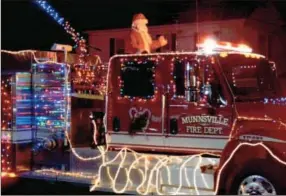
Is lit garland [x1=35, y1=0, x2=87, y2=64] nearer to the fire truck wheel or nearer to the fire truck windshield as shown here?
the fire truck windshield

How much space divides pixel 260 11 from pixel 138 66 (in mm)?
20332

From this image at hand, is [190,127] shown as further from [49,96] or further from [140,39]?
[49,96]

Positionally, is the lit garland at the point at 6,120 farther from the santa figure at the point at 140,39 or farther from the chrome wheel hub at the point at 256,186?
the chrome wheel hub at the point at 256,186

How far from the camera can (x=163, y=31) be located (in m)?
25.1

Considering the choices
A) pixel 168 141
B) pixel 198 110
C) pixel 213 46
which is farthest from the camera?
pixel 168 141

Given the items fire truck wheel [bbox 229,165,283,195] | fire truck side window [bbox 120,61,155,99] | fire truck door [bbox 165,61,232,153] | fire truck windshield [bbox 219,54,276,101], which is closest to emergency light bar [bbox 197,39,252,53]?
fire truck windshield [bbox 219,54,276,101]

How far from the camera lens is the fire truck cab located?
6.91 metres

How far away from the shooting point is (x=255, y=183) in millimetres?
6848

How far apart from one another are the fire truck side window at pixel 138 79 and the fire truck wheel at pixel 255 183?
176 centimetres

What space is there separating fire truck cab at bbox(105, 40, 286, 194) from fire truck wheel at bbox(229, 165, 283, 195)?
0.04ft

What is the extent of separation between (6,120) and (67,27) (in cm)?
223

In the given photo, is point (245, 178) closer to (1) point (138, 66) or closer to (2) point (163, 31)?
(1) point (138, 66)

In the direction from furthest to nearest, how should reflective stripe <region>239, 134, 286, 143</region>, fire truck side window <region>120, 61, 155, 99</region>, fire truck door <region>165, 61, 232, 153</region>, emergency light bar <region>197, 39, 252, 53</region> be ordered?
fire truck side window <region>120, 61, 155, 99</region>, emergency light bar <region>197, 39, 252, 53</region>, fire truck door <region>165, 61, 232, 153</region>, reflective stripe <region>239, 134, 286, 143</region>

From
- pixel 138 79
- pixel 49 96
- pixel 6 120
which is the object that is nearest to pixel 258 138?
pixel 138 79
